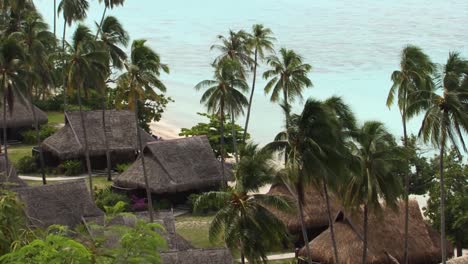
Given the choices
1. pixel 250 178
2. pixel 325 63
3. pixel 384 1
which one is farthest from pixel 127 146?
pixel 384 1

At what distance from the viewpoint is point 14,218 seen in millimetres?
14906

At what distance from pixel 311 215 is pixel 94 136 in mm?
16602

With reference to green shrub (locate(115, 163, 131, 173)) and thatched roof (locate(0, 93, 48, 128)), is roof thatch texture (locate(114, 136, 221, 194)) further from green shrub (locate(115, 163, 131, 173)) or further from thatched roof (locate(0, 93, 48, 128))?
thatched roof (locate(0, 93, 48, 128))

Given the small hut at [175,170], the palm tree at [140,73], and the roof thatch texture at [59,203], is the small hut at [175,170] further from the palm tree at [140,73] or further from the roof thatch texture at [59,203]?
the roof thatch texture at [59,203]

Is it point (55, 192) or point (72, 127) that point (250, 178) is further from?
point (72, 127)

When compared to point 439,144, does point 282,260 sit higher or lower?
lower

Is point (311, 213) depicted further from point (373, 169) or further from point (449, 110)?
A: point (449, 110)

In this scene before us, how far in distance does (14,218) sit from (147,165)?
25721 millimetres

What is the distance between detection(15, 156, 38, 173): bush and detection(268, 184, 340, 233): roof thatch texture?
16914mm

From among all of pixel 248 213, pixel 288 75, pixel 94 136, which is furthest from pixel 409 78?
pixel 94 136

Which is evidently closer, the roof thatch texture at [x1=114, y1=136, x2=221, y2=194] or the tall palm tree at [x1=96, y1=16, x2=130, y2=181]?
the roof thatch texture at [x1=114, y1=136, x2=221, y2=194]

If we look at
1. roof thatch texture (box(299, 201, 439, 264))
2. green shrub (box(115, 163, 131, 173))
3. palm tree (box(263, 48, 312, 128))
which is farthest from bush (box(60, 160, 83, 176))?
roof thatch texture (box(299, 201, 439, 264))

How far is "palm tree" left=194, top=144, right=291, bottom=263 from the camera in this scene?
83.2 ft

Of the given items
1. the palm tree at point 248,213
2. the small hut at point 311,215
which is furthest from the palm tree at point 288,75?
the palm tree at point 248,213
